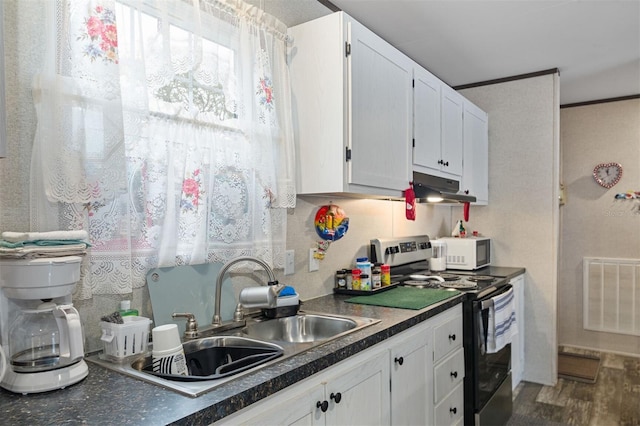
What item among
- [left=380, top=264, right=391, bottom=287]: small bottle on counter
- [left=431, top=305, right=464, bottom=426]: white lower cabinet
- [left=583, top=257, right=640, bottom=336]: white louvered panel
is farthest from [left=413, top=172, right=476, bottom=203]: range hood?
[left=583, top=257, right=640, bottom=336]: white louvered panel

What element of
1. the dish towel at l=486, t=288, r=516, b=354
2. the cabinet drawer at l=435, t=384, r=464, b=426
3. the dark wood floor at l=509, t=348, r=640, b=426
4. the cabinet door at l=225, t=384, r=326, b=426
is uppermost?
the cabinet door at l=225, t=384, r=326, b=426

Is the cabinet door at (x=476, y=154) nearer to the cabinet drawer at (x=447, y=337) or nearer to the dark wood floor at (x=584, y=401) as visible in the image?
the cabinet drawer at (x=447, y=337)

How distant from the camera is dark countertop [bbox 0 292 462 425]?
3.10 feet

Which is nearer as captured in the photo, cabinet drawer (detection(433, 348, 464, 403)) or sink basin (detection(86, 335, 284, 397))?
sink basin (detection(86, 335, 284, 397))

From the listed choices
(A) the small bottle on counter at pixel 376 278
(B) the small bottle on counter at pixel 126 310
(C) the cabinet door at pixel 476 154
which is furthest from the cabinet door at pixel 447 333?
(B) the small bottle on counter at pixel 126 310

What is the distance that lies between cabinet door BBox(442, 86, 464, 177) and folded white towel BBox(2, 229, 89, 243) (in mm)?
2284

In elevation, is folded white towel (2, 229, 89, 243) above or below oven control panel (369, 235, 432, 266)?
above

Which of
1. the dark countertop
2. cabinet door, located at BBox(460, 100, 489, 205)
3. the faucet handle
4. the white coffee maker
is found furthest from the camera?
cabinet door, located at BBox(460, 100, 489, 205)

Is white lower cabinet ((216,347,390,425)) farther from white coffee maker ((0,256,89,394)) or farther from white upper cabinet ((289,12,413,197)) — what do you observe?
white upper cabinet ((289,12,413,197))

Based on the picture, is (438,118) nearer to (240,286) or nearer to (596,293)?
(240,286)

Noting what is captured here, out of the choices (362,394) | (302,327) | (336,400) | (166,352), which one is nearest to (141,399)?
(166,352)

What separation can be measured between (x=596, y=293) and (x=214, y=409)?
15.3 ft

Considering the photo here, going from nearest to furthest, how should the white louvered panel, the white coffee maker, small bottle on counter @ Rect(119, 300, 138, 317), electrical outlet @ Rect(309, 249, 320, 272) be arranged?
the white coffee maker < small bottle on counter @ Rect(119, 300, 138, 317) < electrical outlet @ Rect(309, 249, 320, 272) < the white louvered panel

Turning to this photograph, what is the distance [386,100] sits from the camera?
2307mm
